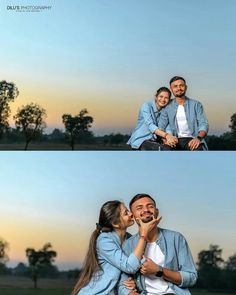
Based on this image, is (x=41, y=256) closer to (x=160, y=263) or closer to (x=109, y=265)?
(x=109, y=265)

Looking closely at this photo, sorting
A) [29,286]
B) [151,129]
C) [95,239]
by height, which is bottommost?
[29,286]

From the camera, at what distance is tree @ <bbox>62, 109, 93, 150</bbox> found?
178 inches

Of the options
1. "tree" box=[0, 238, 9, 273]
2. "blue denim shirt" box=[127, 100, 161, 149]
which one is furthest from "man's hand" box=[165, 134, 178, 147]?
"tree" box=[0, 238, 9, 273]

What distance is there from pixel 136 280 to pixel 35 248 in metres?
1.07

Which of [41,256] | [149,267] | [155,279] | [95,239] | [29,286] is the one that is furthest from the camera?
[29,286]

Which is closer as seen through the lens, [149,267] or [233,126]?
[149,267]

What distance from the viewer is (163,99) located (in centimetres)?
429

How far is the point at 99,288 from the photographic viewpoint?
3.56 meters

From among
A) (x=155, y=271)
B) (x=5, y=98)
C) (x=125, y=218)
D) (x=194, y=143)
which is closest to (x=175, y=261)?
(x=155, y=271)

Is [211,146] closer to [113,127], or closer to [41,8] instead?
[113,127]

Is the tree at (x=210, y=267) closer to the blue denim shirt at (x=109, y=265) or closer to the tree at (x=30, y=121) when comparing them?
the blue denim shirt at (x=109, y=265)

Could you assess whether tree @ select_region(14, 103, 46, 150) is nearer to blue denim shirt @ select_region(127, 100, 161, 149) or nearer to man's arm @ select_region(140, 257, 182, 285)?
blue denim shirt @ select_region(127, 100, 161, 149)

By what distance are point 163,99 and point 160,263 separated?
3.89 feet

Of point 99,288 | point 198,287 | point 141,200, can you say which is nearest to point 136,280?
point 99,288
